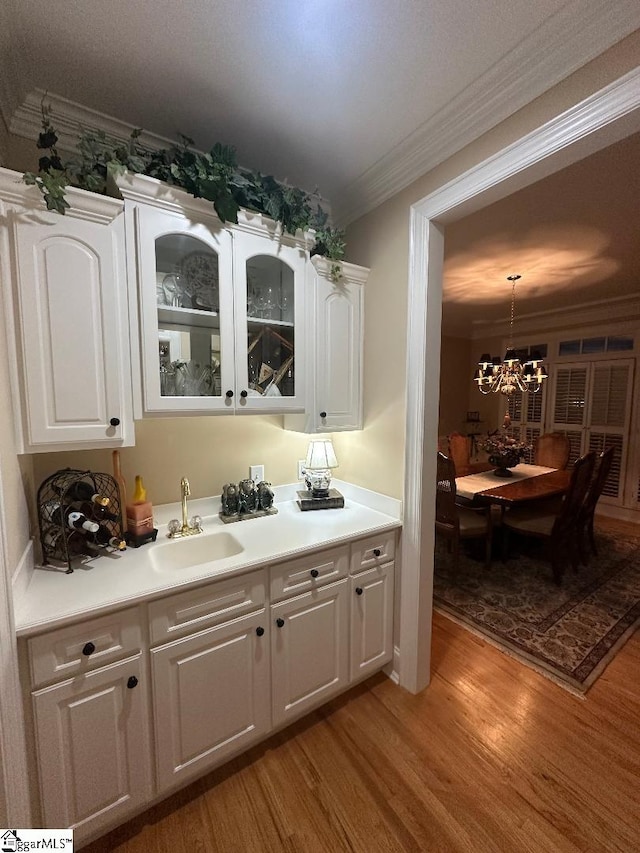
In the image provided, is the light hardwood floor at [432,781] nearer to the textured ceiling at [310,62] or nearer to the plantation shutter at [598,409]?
the textured ceiling at [310,62]

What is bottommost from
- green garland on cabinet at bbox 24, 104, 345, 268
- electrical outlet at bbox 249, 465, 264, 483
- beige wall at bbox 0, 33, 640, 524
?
electrical outlet at bbox 249, 465, 264, 483

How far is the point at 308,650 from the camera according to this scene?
1562 millimetres

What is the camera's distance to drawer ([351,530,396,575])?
1.68m

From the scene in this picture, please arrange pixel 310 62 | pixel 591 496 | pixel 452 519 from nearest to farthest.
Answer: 1. pixel 310 62
2. pixel 452 519
3. pixel 591 496

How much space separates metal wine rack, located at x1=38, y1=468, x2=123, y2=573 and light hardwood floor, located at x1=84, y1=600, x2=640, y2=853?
99cm

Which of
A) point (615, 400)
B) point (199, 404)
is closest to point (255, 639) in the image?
point (199, 404)

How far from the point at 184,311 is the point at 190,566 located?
1.12m

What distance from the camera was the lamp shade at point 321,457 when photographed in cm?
196

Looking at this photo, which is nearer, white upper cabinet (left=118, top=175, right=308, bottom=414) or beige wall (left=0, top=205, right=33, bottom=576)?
beige wall (left=0, top=205, right=33, bottom=576)

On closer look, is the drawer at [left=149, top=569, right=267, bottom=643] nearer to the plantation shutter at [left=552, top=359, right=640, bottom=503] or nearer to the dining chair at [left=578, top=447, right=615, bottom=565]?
the dining chair at [left=578, top=447, right=615, bottom=565]

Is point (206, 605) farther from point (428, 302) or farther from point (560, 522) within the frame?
point (560, 522)

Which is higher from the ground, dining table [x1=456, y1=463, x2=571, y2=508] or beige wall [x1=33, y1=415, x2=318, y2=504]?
beige wall [x1=33, y1=415, x2=318, y2=504]

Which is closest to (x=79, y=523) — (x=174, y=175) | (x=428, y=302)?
(x=174, y=175)

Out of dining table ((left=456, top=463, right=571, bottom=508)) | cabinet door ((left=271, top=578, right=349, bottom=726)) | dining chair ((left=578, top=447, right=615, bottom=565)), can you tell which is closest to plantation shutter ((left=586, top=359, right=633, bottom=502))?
dining table ((left=456, top=463, right=571, bottom=508))
